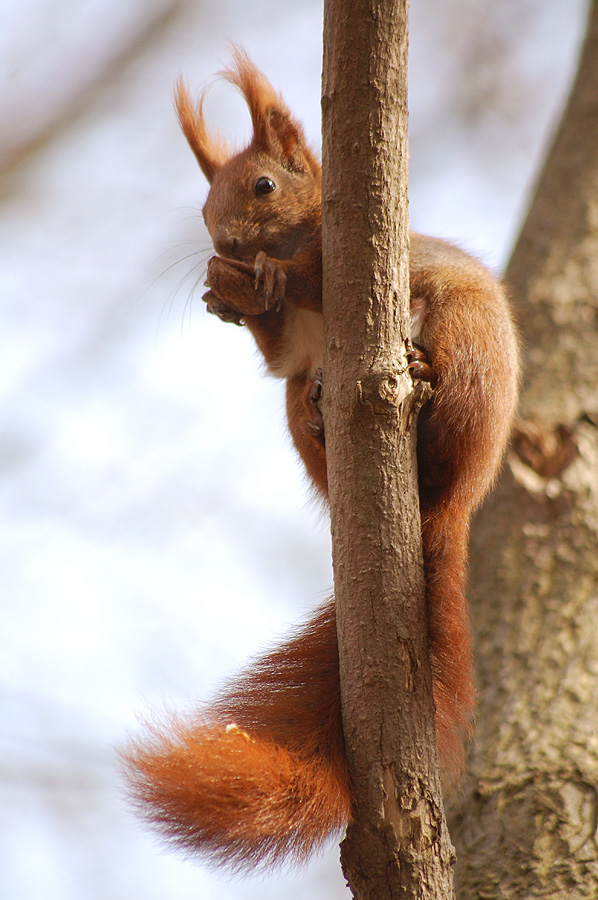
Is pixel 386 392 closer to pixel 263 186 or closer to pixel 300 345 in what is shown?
pixel 300 345

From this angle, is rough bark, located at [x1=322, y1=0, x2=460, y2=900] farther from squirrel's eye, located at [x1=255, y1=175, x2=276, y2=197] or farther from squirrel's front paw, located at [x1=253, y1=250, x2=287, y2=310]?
squirrel's eye, located at [x1=255, y1=175, x2=276, y2=197]

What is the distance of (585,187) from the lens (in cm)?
336

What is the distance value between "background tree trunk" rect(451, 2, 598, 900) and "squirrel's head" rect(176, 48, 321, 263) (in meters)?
1.12

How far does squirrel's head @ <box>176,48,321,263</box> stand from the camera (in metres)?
2.15

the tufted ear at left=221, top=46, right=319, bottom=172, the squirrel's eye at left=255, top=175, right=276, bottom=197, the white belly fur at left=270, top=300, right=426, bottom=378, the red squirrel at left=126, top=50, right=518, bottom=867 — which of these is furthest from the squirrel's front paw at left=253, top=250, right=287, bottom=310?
the tufted ear at left=221, top=46, right=319, bottom=172

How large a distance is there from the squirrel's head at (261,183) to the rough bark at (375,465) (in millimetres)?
615

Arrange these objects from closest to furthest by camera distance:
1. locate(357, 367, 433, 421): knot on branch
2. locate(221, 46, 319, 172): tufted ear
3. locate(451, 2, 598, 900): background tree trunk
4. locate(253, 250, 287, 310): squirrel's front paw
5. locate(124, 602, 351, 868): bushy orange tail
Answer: locate(124, 602, 351, 868): bushy orange tail → locate(357, 367, 433, 421): knot on branch → locate(253, 250, 287, 310): squirrel's front paw → locate(451, 2, 598, 900): background tree trunk → locate(221, 46, 319, 172): tufted ear

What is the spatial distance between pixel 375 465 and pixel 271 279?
538mm

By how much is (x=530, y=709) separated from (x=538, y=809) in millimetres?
273

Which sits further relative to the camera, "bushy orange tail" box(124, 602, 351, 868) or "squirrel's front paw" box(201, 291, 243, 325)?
"squirrel's front paw" box(201, 291, 243, 325)

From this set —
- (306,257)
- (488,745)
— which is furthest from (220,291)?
(488,745)

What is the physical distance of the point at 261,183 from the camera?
87.0 inches

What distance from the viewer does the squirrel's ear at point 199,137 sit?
2469 millimetres

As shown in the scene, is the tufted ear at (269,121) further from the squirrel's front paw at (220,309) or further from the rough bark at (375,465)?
the rough bark at (375,465)
